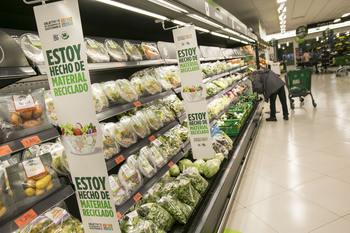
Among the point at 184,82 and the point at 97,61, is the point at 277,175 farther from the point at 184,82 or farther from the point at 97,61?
the point at 97,61

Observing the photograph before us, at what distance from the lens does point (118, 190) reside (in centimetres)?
190

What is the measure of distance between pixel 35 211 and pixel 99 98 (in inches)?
34.7

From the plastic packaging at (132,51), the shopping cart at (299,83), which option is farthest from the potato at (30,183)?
the shopping cart at (299,83)

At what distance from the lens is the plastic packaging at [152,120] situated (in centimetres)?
246

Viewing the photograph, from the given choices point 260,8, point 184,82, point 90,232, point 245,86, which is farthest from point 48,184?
point 260,8

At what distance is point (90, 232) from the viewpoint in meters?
1.47

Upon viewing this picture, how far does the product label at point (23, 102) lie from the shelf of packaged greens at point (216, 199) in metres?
1.45

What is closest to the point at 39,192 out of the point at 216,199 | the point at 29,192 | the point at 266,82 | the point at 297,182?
the point at 29,192

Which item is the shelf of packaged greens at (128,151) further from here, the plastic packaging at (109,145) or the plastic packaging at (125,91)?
the plastic packaging at (125,91)

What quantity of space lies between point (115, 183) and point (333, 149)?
396 cm

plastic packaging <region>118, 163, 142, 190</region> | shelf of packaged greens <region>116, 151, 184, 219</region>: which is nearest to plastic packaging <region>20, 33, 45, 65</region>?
plastic packaging <region>118, 163, 142, 190</region>

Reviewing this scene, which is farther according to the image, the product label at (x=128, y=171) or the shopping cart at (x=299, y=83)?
the shopping cart at (x=299, y=83)

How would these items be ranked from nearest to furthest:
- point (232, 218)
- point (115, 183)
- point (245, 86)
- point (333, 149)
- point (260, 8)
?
1. point (115, 183)
2. point (232, 218)
3. point (333, 149)
4. point (245, 86)
5. point (260, 8)

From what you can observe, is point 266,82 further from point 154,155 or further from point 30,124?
point 30,124
